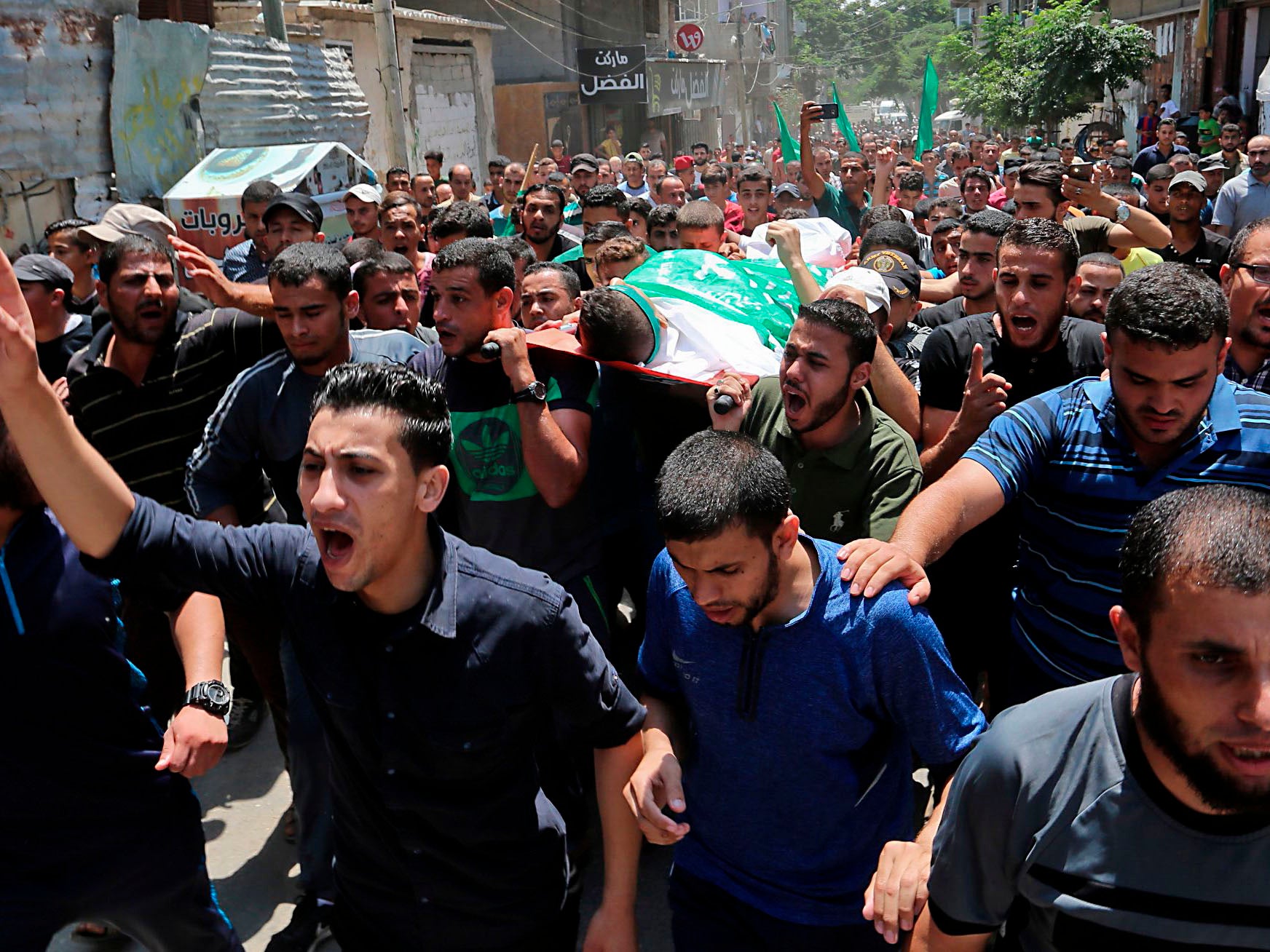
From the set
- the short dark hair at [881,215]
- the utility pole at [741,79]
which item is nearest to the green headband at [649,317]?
the short dark hair at [881,215]

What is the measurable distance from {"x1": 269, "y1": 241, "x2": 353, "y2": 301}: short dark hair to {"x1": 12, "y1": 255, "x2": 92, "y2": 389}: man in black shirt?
1280 mm

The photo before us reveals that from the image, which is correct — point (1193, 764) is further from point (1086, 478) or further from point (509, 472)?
point (509, 472)

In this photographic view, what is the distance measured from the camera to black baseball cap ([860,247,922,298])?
478 centimetres

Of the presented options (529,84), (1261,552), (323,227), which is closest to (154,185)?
(323,227)

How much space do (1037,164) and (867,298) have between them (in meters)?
3.02

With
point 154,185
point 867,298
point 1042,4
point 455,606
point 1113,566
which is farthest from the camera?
point 1042,4

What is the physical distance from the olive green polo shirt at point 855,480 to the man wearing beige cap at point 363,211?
16.5 ft

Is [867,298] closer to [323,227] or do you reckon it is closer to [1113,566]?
[1113,566]

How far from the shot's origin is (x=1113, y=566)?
2627mm

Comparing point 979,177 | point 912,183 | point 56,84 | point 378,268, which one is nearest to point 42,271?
point 378,268

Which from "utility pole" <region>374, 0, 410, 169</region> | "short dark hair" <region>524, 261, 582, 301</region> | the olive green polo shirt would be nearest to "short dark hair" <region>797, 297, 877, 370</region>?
the olive green polo shirt

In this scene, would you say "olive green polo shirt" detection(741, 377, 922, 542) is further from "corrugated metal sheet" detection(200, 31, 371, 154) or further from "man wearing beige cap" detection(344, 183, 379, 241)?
"corrugated metal sheet" detection(200, 31, 371, 154)

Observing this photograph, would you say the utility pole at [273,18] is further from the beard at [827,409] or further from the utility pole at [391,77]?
the beard at [827,409]

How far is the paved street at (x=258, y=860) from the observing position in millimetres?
3588
